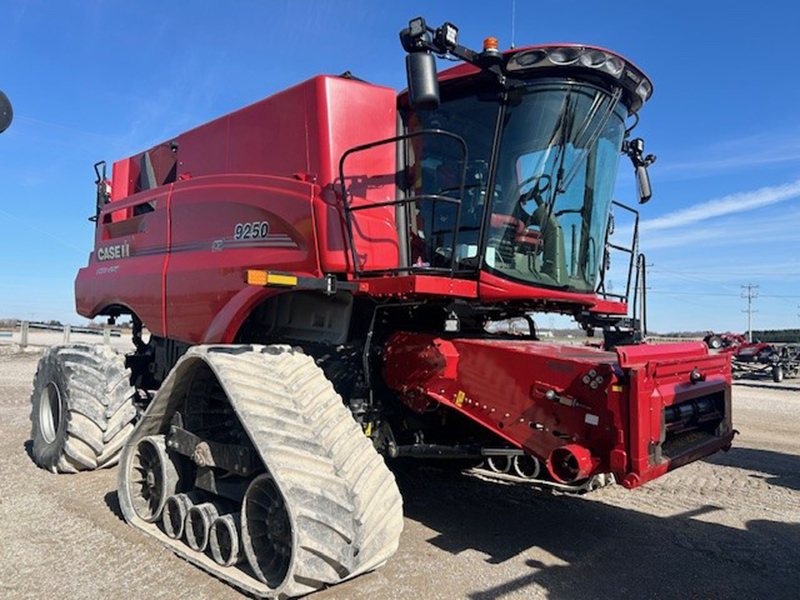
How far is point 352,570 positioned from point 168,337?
340 cm

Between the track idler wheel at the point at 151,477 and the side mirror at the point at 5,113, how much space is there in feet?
7.48

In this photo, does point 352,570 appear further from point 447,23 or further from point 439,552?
point 447,23

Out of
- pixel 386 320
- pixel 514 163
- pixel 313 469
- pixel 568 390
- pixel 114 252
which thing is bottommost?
pixel 313 469

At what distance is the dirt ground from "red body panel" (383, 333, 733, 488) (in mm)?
752

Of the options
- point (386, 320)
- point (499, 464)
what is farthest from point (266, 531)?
point (499, 464)

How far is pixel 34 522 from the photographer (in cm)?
475

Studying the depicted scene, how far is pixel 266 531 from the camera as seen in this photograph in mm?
3734

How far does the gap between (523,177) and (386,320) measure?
151 centimetres

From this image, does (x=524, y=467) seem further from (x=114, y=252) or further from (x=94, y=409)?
(x=114, y=252)

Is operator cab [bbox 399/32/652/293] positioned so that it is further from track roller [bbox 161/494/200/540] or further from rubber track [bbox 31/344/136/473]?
rubber track [bbox 31/344/136/473]

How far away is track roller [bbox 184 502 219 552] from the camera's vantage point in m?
3.97

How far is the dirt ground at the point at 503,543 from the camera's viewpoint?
3.73 m

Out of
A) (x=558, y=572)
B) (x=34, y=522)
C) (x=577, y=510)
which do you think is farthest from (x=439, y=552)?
(x=34, y=522)

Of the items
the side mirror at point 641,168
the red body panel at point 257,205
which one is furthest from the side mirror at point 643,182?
the red body panel at point 257,205
